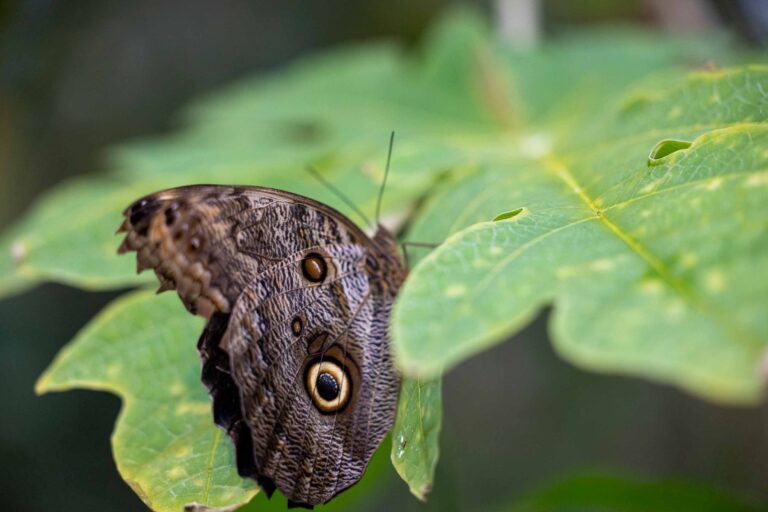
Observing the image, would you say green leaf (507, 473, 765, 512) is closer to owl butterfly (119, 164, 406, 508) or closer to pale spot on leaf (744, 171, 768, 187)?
owl butterfly (119, 164, 406, 508)

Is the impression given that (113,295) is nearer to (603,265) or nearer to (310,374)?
(310,374)

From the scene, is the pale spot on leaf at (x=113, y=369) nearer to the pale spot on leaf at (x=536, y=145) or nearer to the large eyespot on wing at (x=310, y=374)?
the large eyespot on wing at (x=310, y=374)

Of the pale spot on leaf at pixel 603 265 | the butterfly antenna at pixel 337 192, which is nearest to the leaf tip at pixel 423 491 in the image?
the pale spot on leaf at pixel 603 265

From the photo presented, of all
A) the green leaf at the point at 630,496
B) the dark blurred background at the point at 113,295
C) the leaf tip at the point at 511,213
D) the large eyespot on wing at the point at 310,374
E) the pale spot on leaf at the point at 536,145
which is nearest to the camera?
the leaf tip at the point at 511,213

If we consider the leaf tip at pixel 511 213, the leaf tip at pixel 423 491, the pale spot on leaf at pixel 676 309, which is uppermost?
the pale spot on leaf at pixel 676 309

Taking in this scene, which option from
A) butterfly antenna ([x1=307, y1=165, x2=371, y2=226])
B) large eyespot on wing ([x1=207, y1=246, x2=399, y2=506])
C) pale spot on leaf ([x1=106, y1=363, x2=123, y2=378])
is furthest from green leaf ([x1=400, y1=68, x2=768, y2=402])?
pale spot on leaf ([x1=106, y1=363, x2=123, y2=378])

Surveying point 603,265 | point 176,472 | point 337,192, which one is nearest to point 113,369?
point 176,472
